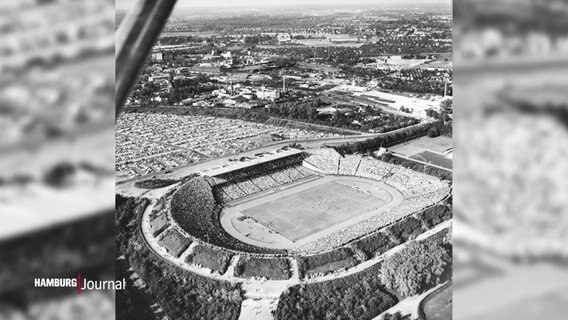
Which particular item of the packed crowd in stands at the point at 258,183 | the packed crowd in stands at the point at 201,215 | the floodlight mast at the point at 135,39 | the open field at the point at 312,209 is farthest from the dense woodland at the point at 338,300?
the floodlight mast at the point at 135,39

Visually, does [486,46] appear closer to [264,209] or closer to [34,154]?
[34,154]

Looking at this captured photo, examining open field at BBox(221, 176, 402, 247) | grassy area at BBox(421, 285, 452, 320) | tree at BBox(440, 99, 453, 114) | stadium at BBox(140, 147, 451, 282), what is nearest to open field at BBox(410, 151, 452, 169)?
stadium at BBox(140, 147, 451, 282)

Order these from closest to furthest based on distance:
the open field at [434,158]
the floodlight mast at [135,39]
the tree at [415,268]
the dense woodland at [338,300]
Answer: the floodlight mast at [135,39], the dense woodland at [338,300], the tree at [415,268], the open field at [434,158]

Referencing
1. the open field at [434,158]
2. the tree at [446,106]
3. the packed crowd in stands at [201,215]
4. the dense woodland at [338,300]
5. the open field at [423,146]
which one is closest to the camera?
the dense woodland at [338,300]

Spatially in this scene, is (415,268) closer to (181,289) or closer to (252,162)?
(181,289)

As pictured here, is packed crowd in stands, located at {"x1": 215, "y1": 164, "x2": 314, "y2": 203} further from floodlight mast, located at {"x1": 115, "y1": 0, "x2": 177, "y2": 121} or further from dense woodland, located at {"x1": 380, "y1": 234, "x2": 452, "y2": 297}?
floodlight mast, located at {"x1": 115, "y1": 0, "x2": 177, "y2": 121}

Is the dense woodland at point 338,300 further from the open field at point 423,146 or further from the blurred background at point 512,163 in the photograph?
the open field at point 423,146
